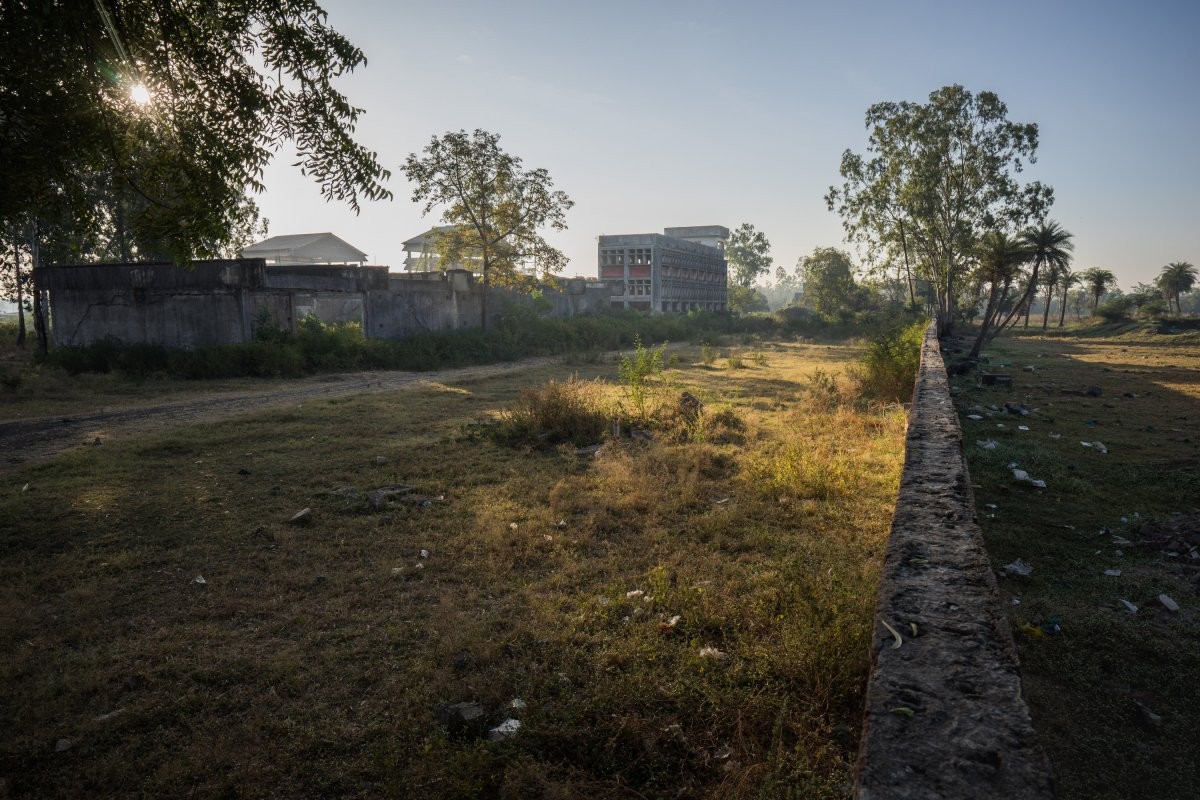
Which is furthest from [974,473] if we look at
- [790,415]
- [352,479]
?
[352,479]

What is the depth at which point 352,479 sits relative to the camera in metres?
6.39

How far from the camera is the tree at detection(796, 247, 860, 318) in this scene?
48625 millimetres

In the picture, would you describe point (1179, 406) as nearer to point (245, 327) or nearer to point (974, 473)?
point (974, 473)

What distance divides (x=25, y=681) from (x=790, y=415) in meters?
8.95

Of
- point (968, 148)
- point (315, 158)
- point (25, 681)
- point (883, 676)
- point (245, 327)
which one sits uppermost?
point (968, 148)

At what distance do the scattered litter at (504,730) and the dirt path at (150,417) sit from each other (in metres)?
7.12

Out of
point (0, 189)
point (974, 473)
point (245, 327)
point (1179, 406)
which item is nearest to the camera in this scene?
point (0, 189)

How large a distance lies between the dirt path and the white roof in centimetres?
3781

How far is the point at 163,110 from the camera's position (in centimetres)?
536

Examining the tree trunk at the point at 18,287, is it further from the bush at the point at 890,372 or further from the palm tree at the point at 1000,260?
the palm tree at the point at 1000,260

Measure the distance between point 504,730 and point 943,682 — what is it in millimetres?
1650

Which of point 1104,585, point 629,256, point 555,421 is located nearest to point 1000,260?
point 555,421

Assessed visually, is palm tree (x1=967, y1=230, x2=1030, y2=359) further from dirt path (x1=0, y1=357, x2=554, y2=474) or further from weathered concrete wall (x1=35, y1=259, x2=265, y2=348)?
weathered concrete wall (x1=35, y1=259, x2=265, y2=348)

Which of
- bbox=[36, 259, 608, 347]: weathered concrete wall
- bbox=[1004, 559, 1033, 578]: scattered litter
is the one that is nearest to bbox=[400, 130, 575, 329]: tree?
bbox=[36, 259, 608, 347]: weathered concrete wall
